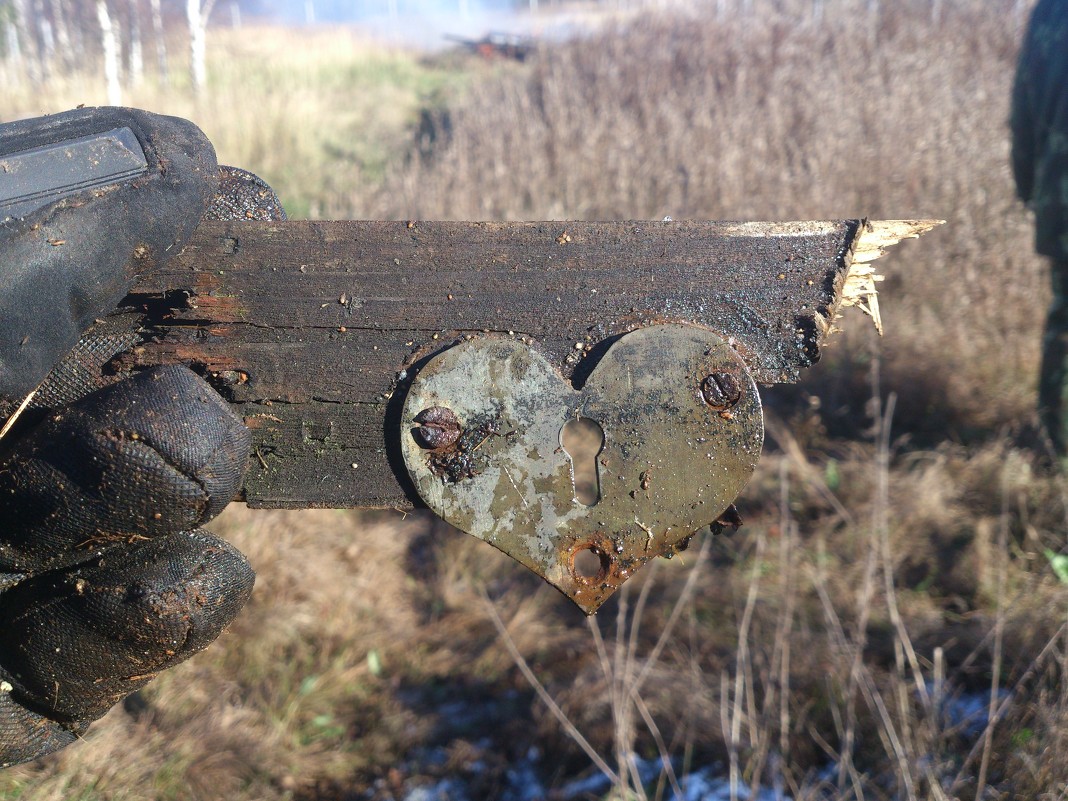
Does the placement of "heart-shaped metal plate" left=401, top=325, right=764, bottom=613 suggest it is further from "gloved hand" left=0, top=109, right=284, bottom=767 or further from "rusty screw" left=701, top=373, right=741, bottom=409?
"gloved hand" left=0, top=109, right=284, bottom=767

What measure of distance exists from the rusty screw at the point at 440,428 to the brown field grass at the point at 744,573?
1.32 meters

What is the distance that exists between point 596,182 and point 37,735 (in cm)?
573

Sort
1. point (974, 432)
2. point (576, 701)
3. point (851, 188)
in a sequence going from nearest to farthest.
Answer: point (576, 701)
point (974, 432)
point (851, 188)

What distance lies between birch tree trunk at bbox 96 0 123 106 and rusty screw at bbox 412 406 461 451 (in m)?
7.32

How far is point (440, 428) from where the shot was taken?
0.96 meters

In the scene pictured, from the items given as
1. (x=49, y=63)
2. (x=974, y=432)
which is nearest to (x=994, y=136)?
(x=974, y=432)

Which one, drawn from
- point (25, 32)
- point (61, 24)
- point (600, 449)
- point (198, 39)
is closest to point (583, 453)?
point (600, 449)

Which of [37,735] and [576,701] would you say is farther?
[576,701]

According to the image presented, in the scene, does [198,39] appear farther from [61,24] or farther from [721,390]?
[721,390]

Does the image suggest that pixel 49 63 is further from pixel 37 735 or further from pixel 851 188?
pixel 37 735

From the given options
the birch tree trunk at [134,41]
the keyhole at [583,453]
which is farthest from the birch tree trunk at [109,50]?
the keyhole at [583,453]

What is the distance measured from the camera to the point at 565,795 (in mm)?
2742

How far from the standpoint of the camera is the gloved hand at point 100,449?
36.1 inches

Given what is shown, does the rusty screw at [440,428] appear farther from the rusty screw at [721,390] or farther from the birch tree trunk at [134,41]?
the birch tree trunk at [134,41]
